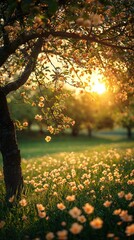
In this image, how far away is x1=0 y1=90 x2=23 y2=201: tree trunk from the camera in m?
7.44

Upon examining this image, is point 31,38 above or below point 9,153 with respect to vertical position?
above

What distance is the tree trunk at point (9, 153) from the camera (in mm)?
7438

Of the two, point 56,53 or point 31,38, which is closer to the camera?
point 31,38

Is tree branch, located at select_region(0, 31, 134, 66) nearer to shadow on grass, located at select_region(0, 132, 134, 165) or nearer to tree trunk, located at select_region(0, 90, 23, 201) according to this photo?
tree trunk, located at select_region(0, 90, 23, 201)

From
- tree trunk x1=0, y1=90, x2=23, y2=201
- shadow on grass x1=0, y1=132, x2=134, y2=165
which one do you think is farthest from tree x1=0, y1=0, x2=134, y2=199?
shadow on grass x1=0, y1=132, x2=134, y2=165

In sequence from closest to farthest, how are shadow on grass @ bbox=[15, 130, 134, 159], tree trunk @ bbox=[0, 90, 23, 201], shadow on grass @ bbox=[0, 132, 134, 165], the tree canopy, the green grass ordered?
the tree canopy, tree trunk @ bbox=[0, 90, 23, 201], shadow on grass @ bbox=[0, 132, 134, 165], shadow on grass @ bbox=[15, 130, 134, 159], the green grass

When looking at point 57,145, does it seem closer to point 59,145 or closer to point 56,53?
point 59,145

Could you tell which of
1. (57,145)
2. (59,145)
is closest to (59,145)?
(59,145)

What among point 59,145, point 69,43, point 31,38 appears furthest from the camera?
point 59,145

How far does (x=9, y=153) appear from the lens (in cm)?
745

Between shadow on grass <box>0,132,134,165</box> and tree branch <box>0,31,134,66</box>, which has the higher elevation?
tree branch <box>0,31,134,66</box>

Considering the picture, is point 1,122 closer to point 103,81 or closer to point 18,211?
point 18,211

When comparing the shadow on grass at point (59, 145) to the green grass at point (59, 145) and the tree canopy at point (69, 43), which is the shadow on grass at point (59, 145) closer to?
the green grass at point (59, 145)

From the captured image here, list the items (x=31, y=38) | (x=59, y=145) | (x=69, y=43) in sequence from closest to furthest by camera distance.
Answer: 1. (x=31, y=38)
2. (x=69, y=43)
3. (x=59, y=145)
